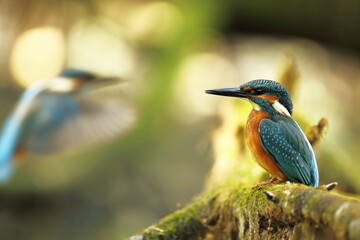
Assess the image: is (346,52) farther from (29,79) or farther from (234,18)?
(29,79)

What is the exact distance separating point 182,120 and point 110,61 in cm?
108

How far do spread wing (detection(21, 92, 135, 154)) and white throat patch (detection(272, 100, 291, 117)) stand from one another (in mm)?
2063

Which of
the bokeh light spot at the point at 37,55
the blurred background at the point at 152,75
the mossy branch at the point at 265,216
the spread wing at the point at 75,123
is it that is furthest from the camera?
the bokeh light spot at the point at 37,55

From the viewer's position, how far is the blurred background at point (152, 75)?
577cm

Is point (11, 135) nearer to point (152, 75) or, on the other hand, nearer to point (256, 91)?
point (256, 91)

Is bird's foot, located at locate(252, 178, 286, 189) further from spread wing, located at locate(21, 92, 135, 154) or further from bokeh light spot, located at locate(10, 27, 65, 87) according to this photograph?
bokeh light spot, located at locate(10, 27, 65, 87)

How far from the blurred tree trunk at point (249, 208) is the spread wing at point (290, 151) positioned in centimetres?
7

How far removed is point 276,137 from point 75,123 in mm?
2308

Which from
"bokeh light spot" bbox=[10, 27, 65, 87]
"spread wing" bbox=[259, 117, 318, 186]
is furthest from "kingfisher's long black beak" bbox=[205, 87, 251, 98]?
"bokeh light spot" bbox=[10, 27, 65, 87]

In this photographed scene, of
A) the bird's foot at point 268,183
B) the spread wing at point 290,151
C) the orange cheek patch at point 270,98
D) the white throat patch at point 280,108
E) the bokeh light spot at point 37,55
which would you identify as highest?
the bokeh light spot at point 37,55

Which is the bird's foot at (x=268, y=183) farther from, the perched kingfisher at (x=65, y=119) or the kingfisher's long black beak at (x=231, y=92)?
the perched kingfisher at (x=65, y=119)

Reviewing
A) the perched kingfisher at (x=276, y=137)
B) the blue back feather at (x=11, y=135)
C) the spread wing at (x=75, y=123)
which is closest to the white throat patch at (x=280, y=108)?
the perched kingfisher at (x=276, y=137)

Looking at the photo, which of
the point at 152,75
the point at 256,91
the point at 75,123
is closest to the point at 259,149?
the point at 256,91

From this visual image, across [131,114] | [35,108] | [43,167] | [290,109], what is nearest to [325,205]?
[290,109]
